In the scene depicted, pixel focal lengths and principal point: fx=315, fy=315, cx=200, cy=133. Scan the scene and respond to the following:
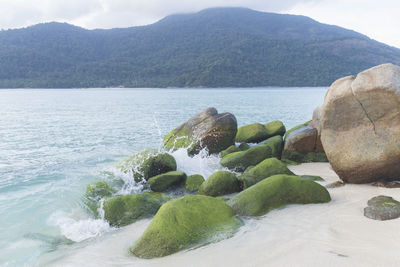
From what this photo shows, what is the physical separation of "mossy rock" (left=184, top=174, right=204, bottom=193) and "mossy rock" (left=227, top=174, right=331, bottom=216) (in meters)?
2.21

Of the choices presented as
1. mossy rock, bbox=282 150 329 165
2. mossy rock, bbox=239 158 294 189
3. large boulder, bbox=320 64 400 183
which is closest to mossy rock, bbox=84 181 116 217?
mossy rock, bbox=239 158 294 189

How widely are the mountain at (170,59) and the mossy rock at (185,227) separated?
87951 millimetres

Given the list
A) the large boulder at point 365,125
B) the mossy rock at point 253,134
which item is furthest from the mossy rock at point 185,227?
the mossy rock at point 253,134

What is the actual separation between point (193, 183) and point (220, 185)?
1.03 meters

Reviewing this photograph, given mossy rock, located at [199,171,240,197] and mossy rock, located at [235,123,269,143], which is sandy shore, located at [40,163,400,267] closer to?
mossy rock, located at [199,171,240,197]

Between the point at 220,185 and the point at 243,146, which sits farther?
the point at 243,146

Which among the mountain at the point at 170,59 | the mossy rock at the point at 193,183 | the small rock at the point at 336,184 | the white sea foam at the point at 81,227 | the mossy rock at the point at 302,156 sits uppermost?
the mountain at the point at 170,59

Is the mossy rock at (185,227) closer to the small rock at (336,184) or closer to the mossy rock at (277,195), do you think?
the mossy rock at (277,195)

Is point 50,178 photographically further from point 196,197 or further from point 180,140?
point 196,197

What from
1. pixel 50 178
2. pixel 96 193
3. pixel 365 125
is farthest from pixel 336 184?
pixel 50 178

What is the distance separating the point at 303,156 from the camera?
1066 centimetres

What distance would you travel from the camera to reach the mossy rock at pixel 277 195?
18.8 ft

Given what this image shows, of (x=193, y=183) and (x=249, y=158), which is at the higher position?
(x=249, y=158)

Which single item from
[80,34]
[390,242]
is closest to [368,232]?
[390,242]
